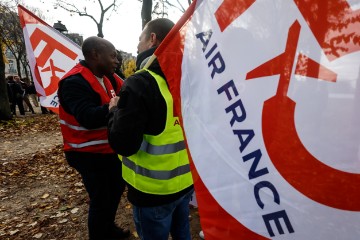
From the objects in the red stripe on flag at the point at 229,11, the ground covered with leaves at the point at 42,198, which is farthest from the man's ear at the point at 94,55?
the ground covered with leaves at the point at 42,198

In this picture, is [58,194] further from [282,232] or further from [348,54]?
[348,54]

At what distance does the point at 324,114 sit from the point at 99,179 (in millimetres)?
2134

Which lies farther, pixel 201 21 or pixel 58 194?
pixel 58 194

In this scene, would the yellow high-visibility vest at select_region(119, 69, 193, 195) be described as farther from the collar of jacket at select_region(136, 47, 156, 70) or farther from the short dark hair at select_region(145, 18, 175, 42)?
the short dark hair at select_region(145, 18, 175, 42)

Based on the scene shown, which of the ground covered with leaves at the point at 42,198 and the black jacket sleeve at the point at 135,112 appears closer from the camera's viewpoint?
the black jacket sleeve at the point at 135,112

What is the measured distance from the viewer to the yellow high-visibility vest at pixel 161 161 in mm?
1656

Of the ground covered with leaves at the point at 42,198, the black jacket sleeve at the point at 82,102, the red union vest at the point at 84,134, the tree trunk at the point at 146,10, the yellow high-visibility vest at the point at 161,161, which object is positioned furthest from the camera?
the tree trunk at the point at 146,10

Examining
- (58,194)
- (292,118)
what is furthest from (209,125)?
(58,194)

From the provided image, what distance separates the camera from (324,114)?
97 centimetres

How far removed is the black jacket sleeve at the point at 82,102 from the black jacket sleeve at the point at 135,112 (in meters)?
0.73

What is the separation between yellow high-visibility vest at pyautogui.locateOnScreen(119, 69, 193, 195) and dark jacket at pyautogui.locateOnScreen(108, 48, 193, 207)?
0.06m

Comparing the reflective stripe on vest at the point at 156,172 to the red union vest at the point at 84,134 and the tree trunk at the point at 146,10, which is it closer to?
the red union vest at the point at 84,134

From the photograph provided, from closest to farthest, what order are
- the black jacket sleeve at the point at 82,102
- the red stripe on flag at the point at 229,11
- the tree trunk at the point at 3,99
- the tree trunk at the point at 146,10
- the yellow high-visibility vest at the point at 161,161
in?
the red stripe on flag at the point at 229,11
the yellow high-visibility vest at the point at 161,161
the black jacket sleeve at the point at 82,102
the tree trunk at the point at 146,10
the tree trunk at the point at 3,99

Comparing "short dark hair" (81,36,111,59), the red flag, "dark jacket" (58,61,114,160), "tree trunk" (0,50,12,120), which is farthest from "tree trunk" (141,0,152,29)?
"dark jacket" (58,61,114,160)
